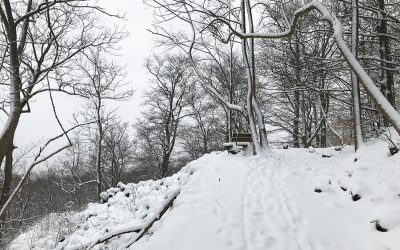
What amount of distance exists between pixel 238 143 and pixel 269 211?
7.82 m

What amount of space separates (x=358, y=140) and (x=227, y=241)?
6.84 m

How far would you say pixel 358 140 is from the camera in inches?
418

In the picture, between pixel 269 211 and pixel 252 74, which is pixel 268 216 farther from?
pixel 252 74

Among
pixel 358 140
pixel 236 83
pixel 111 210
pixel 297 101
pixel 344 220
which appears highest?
pixel 236 83

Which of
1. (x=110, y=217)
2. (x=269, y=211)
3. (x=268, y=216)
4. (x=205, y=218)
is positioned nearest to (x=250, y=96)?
(x=110, y=217)

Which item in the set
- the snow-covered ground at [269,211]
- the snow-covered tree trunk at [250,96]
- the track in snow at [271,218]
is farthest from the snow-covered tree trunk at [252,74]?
the track in snow at [271,218]

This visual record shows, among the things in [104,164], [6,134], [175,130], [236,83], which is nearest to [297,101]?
[236,83]

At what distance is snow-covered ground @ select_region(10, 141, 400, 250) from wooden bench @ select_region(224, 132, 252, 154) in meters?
2.64

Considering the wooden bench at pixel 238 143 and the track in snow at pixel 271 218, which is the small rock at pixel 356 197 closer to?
the track in snow at pixel 271 218

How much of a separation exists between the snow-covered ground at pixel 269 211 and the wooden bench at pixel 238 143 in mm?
2637

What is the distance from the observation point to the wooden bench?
13703 millimetres

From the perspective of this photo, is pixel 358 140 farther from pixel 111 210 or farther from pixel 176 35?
pixel 176 35

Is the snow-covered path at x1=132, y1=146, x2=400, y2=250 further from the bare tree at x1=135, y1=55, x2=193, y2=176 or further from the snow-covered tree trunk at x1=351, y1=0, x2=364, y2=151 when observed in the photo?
the bare tree at x1=135, y1=55, x2=193, y2=176

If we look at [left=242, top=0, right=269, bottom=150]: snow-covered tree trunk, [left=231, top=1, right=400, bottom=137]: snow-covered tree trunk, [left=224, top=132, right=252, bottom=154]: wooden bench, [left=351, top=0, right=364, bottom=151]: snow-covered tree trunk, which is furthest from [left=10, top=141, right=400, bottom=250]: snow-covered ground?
[left=242, top=0, right=269, bottom=150]: snow-covered tree trunk
